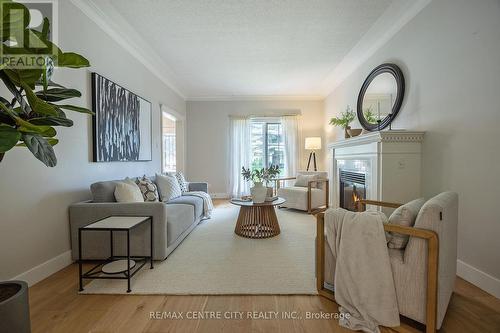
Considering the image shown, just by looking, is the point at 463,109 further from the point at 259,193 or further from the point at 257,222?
the point at 257,222

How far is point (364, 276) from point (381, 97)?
2.65 meters

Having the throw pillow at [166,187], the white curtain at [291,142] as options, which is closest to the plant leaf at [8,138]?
the throw pillow at [166,187]

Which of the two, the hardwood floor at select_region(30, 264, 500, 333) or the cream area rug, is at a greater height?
the cream area rug

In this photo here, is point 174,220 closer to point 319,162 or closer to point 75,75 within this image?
point 75,75

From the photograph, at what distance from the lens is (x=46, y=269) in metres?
2.15

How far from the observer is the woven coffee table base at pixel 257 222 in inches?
129

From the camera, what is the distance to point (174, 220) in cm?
267

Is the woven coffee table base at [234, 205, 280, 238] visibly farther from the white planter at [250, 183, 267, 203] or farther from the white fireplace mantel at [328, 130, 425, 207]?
the white fireplace mantel at [328, 130, 425, 207]

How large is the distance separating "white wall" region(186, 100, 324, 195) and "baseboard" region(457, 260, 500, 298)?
423cm

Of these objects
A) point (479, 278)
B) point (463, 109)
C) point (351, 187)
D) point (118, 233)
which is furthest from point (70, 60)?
point (351, 187)

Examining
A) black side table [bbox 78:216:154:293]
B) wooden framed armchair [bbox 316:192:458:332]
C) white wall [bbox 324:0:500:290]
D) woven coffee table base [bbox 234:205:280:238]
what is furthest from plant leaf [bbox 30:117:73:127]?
white wall [bbox 324:0:500:290]

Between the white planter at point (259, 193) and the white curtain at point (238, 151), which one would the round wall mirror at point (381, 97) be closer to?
the white planter at point (259, 193)

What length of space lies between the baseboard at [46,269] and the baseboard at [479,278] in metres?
3.62

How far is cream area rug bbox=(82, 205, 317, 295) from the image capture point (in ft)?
6.49
